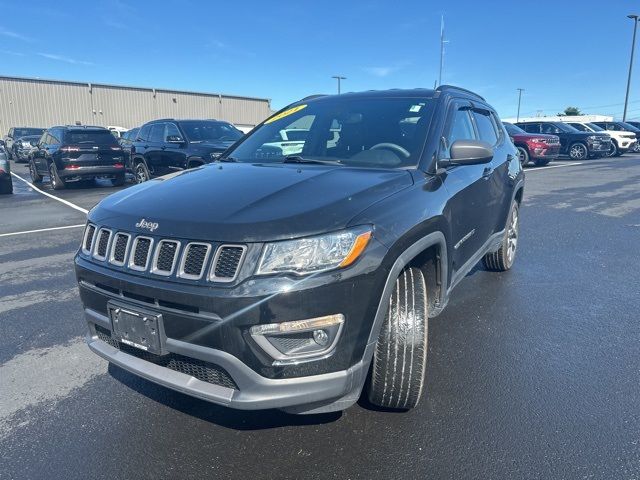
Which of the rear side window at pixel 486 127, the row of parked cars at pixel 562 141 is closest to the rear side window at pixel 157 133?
the rear side window at pixel 486 127

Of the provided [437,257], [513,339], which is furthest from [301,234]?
[513,339]

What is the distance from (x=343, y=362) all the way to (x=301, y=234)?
0.59 m

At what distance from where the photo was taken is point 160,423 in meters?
2.63

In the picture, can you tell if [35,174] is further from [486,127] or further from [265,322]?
[265,322]

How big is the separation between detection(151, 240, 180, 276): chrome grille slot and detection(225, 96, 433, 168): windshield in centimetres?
138

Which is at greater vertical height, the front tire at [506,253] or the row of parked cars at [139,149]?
the row of parked cars at [139,149]

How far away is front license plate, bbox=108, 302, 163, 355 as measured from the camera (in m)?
2.17

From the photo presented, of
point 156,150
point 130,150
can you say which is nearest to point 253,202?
point 156,150

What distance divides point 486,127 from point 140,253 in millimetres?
3492

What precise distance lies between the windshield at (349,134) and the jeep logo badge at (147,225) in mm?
1330

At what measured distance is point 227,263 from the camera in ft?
6.70

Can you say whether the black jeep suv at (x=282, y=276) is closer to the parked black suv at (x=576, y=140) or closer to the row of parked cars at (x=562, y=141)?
the row of parked cars at (x=562, y=141)

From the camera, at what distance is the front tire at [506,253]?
197 inches

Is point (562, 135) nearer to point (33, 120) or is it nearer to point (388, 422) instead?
point (388, 422)
